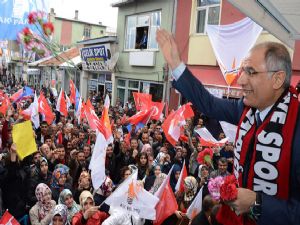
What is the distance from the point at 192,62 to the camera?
48.5 ft

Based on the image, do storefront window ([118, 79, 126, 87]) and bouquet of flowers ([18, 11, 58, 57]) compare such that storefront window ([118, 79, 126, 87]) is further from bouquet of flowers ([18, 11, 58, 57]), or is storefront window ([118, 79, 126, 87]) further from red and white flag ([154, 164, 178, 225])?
red and white flag ([154, 164, 178, 225])

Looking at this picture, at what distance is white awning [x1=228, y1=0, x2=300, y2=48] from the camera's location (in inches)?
92.4

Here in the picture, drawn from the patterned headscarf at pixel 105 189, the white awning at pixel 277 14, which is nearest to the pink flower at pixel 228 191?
the white awning at pixel 277 14

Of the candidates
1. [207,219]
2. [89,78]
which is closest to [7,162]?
[207,219]

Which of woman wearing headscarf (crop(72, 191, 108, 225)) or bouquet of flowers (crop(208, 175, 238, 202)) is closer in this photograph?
bouquet of flowers (crop(208, 175, 238, 202))

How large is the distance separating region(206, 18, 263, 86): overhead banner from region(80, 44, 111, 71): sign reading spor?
8836 mm

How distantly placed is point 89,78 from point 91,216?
20193 millimetres

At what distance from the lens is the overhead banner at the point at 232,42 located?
1108cm

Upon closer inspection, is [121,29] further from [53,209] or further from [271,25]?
[271,25]

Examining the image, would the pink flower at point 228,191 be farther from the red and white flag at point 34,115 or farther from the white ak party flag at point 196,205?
the red and white flag at point 34,115

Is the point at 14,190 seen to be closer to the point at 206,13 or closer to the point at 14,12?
the point at 14,12

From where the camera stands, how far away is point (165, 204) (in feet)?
15.3

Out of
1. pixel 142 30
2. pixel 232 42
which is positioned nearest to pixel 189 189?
pixel 232 42

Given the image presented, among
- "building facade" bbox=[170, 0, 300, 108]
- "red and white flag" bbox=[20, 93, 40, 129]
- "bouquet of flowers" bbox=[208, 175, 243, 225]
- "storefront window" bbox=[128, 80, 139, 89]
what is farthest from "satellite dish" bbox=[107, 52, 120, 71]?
"bouquet of flowers" bbox=[208, 175, 243, 225]
